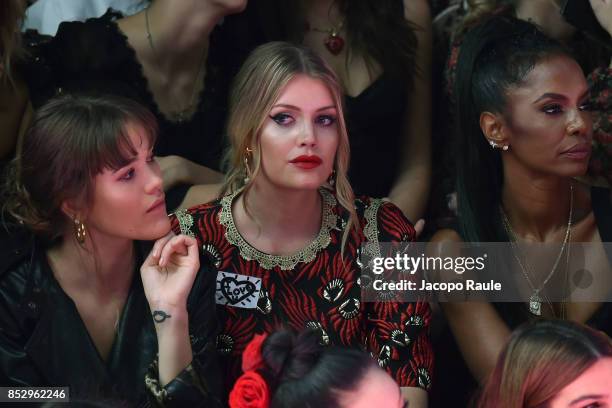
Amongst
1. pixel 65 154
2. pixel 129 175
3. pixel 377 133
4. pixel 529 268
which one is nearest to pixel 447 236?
pixel 529 268

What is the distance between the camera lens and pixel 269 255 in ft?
7.22

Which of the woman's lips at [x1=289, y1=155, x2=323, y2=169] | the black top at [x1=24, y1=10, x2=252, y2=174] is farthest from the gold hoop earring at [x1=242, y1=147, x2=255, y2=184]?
the black top at [x1=24, y1=10, x2=252, y2=174]

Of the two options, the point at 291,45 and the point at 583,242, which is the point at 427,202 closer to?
the point at 583,242

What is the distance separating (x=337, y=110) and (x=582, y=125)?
0.54 m

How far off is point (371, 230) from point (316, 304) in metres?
0.20

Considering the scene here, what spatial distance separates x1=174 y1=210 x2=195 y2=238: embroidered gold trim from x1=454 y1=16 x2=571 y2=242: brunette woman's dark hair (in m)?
0.62

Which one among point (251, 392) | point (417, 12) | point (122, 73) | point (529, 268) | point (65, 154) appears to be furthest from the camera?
point (417, 12)

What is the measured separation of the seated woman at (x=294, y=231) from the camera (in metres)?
2.15

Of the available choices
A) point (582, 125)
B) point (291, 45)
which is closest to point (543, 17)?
point (582, 125)

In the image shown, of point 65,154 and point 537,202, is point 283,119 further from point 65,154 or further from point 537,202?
point 537,202

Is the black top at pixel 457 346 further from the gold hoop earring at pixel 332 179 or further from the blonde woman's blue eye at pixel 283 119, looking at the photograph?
the blonde woman's blue eye at pixel 283 119

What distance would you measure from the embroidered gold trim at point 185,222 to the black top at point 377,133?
1.88ft

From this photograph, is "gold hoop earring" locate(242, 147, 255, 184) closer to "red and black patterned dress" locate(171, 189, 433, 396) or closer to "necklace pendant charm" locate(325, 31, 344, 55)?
"red and black patterned dress" locate(171, 189, 433, 396)

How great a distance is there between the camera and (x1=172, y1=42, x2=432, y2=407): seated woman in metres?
2.15
